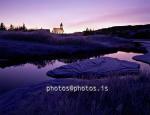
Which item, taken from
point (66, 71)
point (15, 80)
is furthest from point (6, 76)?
point (66, 71)

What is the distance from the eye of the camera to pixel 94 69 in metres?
11.3

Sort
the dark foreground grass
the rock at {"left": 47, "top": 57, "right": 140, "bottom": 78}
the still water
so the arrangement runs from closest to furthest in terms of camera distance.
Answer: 1. the dark foreground grass
2. the still water
3. the rock at {"left": 47, "top": 57, "right": 140, "bottom": 78}

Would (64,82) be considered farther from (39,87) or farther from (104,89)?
(104,89)

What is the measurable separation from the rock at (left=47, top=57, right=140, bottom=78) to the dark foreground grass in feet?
12.1

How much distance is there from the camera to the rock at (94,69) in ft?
34.0

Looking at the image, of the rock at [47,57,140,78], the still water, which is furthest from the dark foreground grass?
the rock at [47,57,140,78]

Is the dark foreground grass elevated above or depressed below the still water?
above

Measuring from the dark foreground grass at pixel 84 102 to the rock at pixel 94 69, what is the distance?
12.1 ft

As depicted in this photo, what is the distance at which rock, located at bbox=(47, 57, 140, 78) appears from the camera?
1037cm

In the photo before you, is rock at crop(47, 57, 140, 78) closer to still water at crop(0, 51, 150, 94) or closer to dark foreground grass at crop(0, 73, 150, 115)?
still water at crop(0, 51, 150, 94)

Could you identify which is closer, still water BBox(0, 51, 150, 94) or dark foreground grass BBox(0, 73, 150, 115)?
dark foreground grass BBox(0, 73, 150, 115)

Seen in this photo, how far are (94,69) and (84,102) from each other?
627cm

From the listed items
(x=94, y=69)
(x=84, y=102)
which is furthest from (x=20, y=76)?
(x=84, y=102)

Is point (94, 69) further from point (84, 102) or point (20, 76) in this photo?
point (84, 102)
